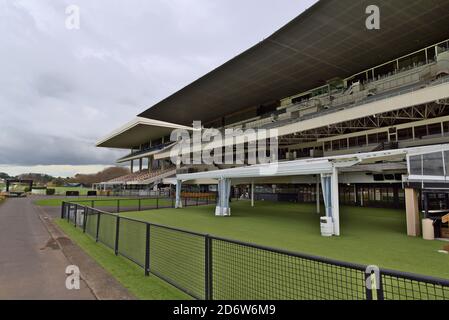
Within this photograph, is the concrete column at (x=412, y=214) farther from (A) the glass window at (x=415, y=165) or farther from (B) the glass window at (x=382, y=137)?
(B) the glass window at (x=382, y=137)

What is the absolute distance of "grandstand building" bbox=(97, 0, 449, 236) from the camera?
12367 mm

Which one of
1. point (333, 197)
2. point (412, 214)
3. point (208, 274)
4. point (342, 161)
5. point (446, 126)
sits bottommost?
point (208, 274)

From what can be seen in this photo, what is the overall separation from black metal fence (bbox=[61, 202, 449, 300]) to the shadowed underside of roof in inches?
852

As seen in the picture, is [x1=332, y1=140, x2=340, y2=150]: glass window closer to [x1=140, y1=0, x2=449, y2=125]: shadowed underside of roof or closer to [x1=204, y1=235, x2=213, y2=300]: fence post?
[x1=140, y1=0, x2=449, y2=125]: shadowed underside of roof

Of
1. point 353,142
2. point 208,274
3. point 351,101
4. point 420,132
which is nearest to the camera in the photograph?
point 208,274

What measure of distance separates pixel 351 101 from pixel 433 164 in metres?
18.7

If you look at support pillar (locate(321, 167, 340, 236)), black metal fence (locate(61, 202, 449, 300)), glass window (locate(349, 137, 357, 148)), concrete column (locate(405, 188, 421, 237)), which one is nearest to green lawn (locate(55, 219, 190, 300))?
black metal fence (locate(61, 202, 449, 300))

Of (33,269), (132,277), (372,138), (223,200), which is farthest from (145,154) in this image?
(132,277)

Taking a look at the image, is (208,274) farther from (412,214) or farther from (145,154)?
(145,154)

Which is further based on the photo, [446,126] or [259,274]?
[446,126]

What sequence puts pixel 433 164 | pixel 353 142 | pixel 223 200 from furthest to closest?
pixel 353 142 → pixel 223 200 → pixel 433 164

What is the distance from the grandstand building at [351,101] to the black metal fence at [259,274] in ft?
20.5

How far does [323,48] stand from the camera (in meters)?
26.8

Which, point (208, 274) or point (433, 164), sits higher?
point (433, 164)
